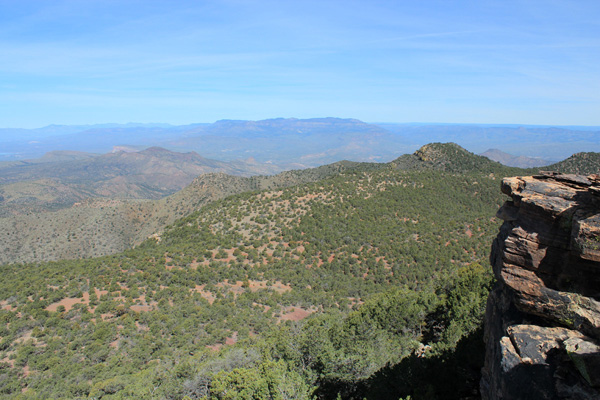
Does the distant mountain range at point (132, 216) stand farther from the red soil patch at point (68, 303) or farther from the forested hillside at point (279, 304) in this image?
the red soil patch at point (68, 303)

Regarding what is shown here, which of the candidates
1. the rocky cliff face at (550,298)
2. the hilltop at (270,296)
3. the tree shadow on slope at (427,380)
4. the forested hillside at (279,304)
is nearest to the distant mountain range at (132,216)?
the hilltop at (270,296)

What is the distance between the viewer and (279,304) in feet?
97.6

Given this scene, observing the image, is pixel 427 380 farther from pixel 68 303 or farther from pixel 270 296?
pixel 68 303

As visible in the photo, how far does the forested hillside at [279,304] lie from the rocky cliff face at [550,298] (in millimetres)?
4743

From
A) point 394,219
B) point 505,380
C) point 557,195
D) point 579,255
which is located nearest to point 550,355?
point 505,380

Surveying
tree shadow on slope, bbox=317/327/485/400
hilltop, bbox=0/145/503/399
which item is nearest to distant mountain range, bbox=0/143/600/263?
hilltop, bbox=0/145/503/399

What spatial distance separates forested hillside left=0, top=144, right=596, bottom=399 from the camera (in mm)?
15242

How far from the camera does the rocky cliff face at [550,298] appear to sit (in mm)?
7109

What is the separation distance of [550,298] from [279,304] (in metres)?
24.0

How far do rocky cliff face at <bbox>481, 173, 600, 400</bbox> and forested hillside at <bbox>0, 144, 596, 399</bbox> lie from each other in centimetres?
474

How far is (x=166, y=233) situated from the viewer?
1884 inches

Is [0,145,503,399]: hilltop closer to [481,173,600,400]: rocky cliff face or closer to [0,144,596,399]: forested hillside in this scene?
[0,144,596,399]: forested hillside

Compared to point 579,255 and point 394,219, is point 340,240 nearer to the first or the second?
point 394,219

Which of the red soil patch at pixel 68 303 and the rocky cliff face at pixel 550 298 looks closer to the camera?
the rocky cliff face at pixel 550 298
